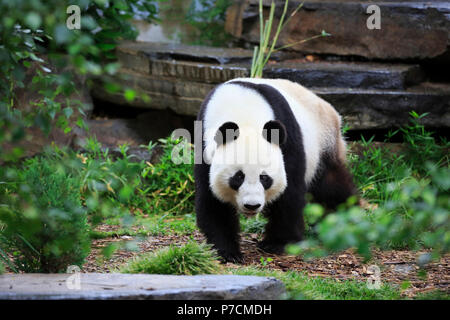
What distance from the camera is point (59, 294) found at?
8.86 ft

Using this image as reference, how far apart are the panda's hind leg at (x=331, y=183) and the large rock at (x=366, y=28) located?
2.56 m

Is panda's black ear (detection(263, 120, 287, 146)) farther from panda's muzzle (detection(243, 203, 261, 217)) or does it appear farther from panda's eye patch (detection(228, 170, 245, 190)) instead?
panda's muzzle (detection(243, 203, 261, 217))

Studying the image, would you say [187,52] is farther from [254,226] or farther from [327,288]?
[327,288]

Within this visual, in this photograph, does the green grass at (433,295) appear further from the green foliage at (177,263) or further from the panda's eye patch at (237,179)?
the panda's eye patch at (237,179)

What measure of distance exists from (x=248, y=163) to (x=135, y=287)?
1.43 meters

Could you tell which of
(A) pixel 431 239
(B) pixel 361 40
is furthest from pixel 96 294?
(B) pixel 361 40

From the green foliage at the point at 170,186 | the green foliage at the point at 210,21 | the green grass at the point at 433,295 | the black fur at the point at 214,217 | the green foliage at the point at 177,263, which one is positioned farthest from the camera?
the green foliage at the point at 210,21

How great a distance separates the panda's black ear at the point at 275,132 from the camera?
4031 mm

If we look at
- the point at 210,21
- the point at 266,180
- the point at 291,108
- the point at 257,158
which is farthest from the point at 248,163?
the point at 210,21

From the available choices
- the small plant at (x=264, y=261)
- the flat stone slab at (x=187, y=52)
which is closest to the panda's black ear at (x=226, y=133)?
the small plant at (x=264, y=261)

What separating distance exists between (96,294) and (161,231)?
2.61 meters

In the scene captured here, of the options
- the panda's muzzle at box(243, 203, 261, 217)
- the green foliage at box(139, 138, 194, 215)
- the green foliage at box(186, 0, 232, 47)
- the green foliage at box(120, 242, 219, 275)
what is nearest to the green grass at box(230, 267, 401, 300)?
the green foliage at box(120, 242, 219, 275)

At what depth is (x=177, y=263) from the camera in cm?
348
